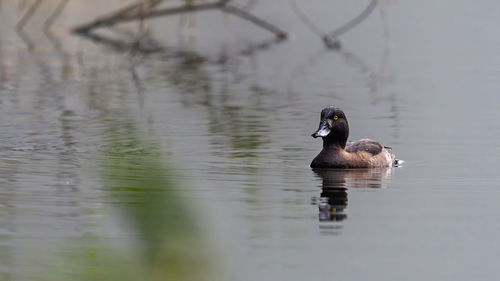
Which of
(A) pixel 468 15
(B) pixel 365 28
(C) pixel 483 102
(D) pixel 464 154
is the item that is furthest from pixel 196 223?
(A) pixel 468 15

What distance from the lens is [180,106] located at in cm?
1811

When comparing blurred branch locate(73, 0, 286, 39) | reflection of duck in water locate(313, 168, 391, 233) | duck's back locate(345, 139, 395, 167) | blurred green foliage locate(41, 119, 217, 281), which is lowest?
reflection of duck in water locate(313, 168, 391, 233)

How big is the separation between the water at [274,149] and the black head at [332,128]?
47 centimetres

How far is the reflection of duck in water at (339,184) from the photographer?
29.9 feet

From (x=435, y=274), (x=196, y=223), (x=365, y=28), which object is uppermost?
(x=365, y=28)

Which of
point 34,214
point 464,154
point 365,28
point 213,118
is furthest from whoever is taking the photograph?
point 365,28

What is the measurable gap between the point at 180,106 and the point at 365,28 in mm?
25632

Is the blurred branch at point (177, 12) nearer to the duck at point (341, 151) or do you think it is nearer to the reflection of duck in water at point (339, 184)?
the duck at point (341, 151)

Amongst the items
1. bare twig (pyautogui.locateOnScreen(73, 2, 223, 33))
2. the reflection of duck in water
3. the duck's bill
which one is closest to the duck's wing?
the reflection of duck in water

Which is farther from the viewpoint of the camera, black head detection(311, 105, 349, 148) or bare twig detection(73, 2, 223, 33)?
bare twig detection(73, 2, 223, 33)

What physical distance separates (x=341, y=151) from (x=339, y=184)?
1.12 meters

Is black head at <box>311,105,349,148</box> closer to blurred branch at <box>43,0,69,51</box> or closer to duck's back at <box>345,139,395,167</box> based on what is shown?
duck's back at <box>345,139,395,167</box>

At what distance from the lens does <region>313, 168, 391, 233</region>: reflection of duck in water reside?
911 cm

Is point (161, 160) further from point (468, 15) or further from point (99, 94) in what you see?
point (468, 15)
